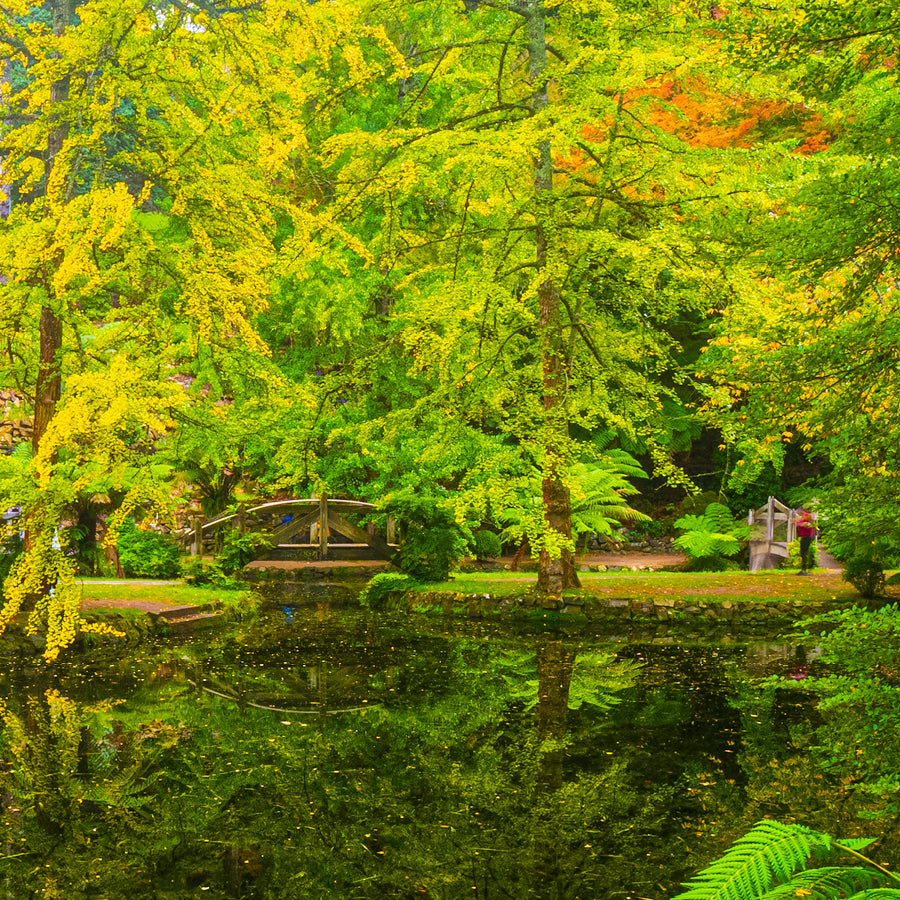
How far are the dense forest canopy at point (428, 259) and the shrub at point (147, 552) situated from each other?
3.97 ft

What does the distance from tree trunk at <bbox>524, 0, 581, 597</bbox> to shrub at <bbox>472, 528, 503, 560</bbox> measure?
5094mm

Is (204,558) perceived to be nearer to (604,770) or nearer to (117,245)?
(117,245)

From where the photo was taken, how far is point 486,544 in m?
20.3

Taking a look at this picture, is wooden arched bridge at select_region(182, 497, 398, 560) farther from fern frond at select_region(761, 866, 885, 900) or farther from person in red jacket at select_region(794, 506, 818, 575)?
fern frond at select_region(761, 866, 885, 900)

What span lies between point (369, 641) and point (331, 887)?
26.1 ft

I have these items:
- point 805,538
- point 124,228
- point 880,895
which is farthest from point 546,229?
point 880,895

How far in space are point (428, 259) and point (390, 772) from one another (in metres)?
11.9

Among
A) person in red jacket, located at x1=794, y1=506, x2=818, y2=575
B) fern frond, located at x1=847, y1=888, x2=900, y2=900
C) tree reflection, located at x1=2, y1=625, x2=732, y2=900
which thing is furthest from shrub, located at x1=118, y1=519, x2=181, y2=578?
fern frond, located at x1=847, y1=888, x2=900, y2=900

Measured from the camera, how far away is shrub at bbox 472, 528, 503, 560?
66.4 ft

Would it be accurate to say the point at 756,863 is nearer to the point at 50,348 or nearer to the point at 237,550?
the point at 50,348

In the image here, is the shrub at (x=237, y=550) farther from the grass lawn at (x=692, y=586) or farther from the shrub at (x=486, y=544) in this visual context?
the shrub at (x=486, y=544)

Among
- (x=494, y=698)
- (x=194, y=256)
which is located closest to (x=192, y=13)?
(x=194, y=256)

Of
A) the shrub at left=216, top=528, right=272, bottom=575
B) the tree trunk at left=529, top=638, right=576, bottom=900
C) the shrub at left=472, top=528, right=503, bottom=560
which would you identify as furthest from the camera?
the shrub at left=472, top=528, right=503, bottom=560

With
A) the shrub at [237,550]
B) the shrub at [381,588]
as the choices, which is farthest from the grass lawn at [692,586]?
the shrub at [237,550]
